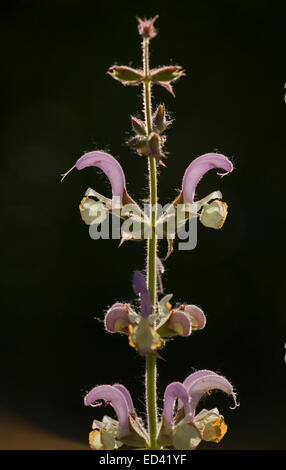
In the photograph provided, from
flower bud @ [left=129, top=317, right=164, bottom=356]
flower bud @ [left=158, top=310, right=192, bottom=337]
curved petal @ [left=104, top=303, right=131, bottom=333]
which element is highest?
curved petal @ [left=104, top=303, right=131, bottom=333]

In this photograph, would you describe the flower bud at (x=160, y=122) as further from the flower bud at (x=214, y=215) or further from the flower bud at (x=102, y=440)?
the flower bud at (x=102, y=440)

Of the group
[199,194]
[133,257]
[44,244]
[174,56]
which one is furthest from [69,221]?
[174,56]

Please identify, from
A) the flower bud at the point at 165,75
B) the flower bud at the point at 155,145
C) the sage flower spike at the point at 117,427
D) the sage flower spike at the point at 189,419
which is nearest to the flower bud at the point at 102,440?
the sage flower spike at the point at 117,427

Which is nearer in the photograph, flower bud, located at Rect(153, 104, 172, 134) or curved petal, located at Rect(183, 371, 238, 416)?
flower bud, located at Rect(153, 104, 172, 134)

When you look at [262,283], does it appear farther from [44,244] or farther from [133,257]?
[44,244]

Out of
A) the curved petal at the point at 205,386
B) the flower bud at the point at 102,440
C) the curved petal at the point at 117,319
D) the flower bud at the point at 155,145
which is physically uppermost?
the flower bud at the point at 155,145

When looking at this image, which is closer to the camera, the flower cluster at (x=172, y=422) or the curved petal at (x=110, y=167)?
the flower cluster at (x=172, y=422)

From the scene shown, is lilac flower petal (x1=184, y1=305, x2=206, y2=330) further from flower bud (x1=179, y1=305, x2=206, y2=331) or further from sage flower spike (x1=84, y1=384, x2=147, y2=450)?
sage flower spike (x1=84, y1=384, x2=147, y2=450)

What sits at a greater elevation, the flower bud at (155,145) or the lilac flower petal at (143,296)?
the flower bud at (155,145)

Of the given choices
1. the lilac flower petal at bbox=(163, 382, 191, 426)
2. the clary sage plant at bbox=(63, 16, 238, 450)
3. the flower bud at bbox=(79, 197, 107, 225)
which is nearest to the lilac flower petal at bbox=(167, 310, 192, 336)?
the clary sage plant at bbox=(63, 16, 238, 450)
